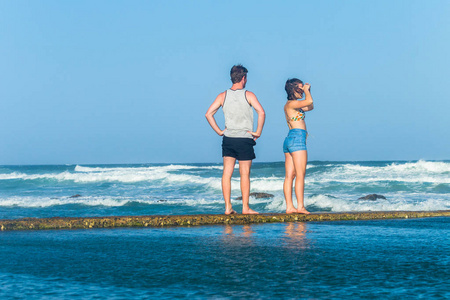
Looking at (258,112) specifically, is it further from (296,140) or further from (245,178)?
(245,178)

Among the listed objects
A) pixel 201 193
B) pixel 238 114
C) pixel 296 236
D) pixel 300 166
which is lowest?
pixel 201 193

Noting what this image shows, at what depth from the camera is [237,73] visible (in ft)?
21.8

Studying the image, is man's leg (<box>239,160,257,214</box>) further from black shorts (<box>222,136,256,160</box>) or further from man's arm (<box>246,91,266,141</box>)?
man's arm (<box>246,91,266,141</box>)

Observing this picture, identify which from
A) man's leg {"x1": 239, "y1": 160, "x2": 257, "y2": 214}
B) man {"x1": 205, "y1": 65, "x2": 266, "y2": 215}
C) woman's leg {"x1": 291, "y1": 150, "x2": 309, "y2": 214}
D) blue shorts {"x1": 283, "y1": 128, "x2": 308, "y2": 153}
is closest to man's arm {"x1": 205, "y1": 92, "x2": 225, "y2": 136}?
man {"x1": 205, "y1": 65, "x2": 266, "y2": 215}

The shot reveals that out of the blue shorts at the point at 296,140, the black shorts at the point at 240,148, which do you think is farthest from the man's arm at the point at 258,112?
the blue shorts at the point at 296,140

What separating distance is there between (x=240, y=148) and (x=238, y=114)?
440 millimetres

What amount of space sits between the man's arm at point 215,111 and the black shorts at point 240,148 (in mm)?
161

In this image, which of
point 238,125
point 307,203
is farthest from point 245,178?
point 307,203

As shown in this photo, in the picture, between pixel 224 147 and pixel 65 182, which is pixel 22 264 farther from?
pixel 65 182

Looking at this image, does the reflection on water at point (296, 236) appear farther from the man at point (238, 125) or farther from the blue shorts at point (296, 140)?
the blue shorts at point (296, 140)

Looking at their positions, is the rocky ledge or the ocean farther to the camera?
the rocky ledge

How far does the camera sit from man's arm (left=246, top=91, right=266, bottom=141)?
6.57 meters

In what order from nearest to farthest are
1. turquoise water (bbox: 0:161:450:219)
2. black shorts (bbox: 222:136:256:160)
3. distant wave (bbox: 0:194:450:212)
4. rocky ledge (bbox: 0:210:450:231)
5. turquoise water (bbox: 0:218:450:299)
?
turquoise water (bbox: 0:218:450:299) < rocky ledge (bbox: 0:210:450:231) < black shorts (bbox: 222:136:256:160) < distant wave (bbox: 0:194:450:212) < turquoise water (bbox: 0:161:450:219)

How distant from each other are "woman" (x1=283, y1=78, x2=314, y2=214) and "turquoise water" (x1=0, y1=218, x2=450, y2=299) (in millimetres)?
1265
